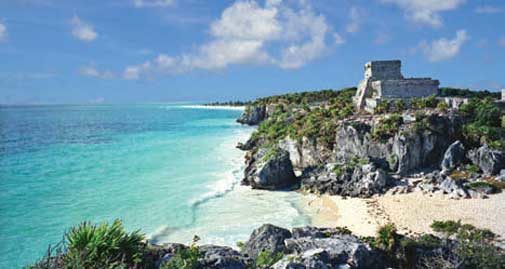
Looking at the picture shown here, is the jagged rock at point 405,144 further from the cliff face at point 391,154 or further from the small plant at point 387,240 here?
the small plant at point 387,240

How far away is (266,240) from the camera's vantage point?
11.4 meters

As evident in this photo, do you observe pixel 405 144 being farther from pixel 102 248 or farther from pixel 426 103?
pixel 102 248

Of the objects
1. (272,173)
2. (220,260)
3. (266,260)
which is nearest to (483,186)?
(272,173)

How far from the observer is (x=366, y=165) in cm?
2283

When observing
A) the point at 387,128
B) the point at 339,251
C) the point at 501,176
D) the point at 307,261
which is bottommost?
the point at 501,176

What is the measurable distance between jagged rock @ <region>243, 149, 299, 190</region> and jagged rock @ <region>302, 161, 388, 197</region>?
122 centimetres

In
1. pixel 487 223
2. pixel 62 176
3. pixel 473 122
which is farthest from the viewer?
pixel 62 176

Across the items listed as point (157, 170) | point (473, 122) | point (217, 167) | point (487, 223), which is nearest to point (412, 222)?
point (487, 223)

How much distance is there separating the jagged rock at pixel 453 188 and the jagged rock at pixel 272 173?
8.13 meters

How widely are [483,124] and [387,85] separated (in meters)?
9.90

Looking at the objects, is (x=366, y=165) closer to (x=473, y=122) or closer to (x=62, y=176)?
(x=473, y=122)

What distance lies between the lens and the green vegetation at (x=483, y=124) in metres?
24.6

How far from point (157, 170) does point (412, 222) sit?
21206 mm

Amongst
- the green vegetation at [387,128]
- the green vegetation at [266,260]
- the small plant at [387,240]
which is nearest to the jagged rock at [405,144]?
the green vegetation at [387,128]
